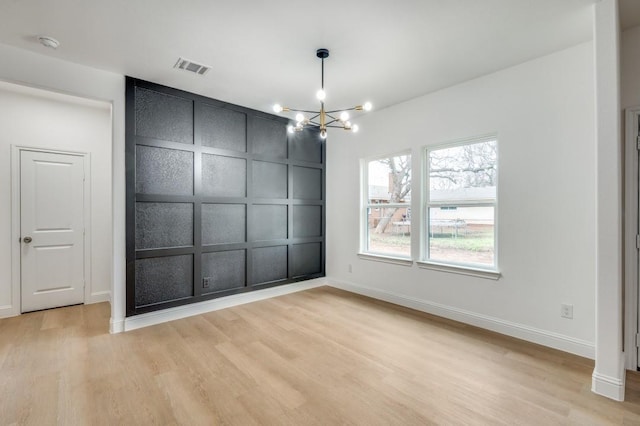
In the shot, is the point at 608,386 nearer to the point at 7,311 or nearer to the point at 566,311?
the point at 566,311

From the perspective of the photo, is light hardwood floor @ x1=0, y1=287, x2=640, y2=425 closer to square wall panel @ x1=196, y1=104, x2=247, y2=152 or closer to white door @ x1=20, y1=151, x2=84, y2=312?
white door @ x1=20, y1=151, x2=84, y2=312

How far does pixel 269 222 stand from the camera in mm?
4777

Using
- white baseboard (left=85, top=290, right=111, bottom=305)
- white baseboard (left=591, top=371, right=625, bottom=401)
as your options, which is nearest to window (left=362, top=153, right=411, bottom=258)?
white baseboard (left=591, top=371, right=625, bottom=401)

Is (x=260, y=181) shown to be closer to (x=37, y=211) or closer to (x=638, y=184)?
(x=37, y=211)

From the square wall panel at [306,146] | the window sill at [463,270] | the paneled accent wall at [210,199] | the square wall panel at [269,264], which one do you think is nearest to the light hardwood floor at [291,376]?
the window sill at [463,270]

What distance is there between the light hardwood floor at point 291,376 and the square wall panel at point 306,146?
2.74 metres

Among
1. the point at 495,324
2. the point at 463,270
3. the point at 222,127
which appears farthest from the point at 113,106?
the point at 495,324

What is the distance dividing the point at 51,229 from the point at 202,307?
2.37 meters

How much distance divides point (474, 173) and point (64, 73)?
4654 mm

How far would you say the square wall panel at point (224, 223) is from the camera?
4.11 m

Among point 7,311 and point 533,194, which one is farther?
point 7,311

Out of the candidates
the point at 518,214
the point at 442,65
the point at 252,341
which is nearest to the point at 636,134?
the point at 518,214

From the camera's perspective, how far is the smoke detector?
2722mm

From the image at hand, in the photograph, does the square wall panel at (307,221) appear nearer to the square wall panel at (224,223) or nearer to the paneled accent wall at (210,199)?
the paneled accent wall at (210,199)
